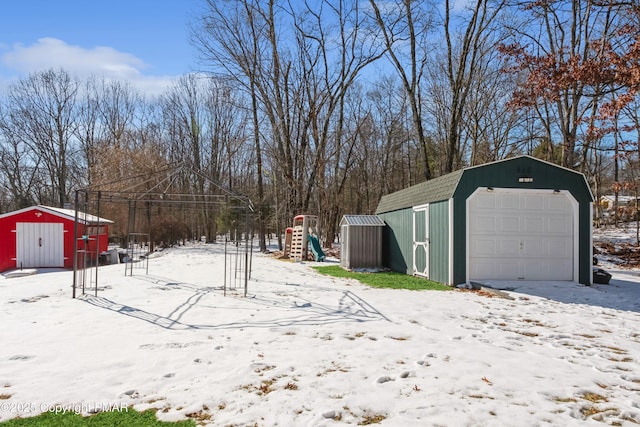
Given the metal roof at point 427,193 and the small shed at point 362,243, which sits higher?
the metal roof at point 427,193

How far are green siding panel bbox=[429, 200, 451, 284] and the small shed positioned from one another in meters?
3.61

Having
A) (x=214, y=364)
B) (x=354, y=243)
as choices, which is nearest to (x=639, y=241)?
(x=354, y=243)

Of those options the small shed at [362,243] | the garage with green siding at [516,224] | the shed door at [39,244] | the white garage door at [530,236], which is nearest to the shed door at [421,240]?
the garage with green siding at [516,224]

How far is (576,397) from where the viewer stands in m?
3.41

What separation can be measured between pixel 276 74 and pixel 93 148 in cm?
1721

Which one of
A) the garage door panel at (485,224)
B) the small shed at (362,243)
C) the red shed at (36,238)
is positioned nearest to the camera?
the garage door panel at (485,224)

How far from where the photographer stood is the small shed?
556 inches

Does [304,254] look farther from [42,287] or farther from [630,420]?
[630,420]

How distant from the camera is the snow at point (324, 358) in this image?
10.4ft

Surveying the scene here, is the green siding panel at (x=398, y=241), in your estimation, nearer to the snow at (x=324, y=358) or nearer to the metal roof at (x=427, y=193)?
the metal roof at (x=427, y=193)

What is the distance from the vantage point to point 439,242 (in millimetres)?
10242

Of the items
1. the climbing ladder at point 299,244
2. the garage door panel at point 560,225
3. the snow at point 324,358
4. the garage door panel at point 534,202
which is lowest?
the snow at point 324,358

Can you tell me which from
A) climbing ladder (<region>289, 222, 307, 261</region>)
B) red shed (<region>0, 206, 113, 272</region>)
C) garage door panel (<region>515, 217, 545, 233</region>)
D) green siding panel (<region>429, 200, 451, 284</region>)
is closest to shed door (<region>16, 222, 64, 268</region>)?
red shed (<region>0, 206, 113, 272</region>)

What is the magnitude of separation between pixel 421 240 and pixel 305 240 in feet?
22.8
